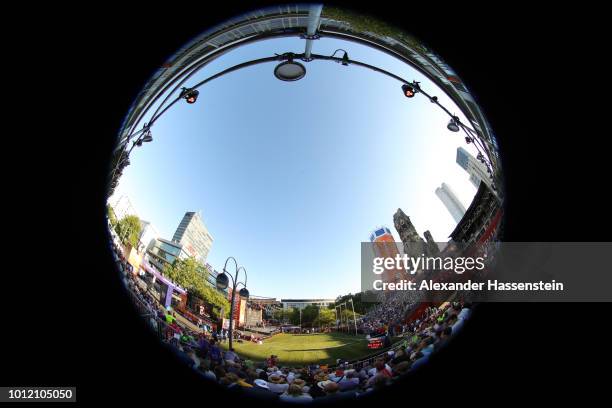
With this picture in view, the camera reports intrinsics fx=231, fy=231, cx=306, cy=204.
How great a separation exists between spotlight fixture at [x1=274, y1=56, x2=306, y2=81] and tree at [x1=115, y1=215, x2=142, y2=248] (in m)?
2.77

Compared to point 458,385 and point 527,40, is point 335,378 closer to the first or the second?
point 458,385

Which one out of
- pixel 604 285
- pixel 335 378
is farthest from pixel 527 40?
pixel 335 378

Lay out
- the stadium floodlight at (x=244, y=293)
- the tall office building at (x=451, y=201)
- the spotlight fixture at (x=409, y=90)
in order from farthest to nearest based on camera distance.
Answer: the stadium floodlight at (x=244, y=293) < the spotlight fixture at (x=409, y=90) < the tall office building at (x=451, y=201)

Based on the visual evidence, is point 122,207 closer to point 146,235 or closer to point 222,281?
point 146,235

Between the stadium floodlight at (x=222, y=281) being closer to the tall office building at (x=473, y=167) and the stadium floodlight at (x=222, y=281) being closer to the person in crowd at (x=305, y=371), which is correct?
the person in crowd at (x=305, y=371)

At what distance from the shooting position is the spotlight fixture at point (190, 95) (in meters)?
3.65

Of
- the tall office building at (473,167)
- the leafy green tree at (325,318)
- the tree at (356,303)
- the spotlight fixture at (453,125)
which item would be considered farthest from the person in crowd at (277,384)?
the tree at (356,303)

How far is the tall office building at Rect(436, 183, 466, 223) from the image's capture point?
3514mm

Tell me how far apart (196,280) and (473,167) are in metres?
6.07

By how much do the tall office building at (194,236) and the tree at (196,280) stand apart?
0.34m

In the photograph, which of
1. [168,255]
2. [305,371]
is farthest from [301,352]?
[168,255]

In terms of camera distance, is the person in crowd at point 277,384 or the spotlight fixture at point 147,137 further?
the spotlight fixture at point 147,137

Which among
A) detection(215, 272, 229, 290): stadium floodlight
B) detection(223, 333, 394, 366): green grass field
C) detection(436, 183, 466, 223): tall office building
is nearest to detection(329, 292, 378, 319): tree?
detection(223, 333, 394, 366): green grass field

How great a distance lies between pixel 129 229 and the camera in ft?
9.76
